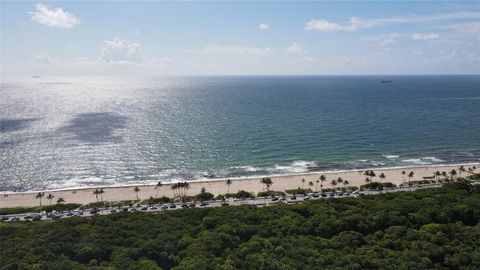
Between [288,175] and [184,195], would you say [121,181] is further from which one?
[288,175]

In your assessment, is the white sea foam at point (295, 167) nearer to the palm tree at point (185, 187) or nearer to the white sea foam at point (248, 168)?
the white sea foam at point (248, 168)

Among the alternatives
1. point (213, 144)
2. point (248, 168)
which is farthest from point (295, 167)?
point (213, 144)

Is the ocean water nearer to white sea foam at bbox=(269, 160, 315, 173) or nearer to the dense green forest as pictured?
white sea foam at bbox=(269, 160, 315, 173)

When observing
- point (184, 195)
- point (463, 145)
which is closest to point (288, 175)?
point (184, 195)

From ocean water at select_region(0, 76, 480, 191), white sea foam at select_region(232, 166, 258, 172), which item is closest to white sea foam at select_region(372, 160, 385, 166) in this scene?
ocean water at select_region(0, 76, 480, 191)

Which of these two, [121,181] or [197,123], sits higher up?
[197,123]

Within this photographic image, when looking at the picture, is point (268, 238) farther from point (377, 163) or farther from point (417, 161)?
point (417, 161)
